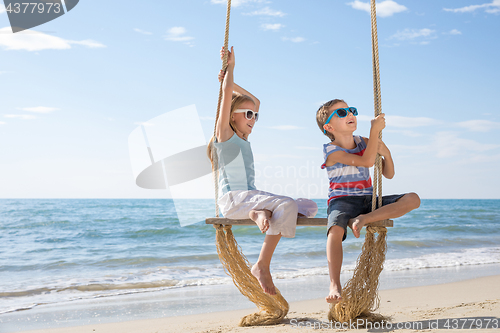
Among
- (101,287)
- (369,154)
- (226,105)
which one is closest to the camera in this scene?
(369,154)

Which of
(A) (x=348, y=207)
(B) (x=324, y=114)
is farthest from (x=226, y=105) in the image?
(A) (x=348, y=207)

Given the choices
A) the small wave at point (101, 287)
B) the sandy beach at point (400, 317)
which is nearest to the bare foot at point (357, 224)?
the sandy beach at point (400, 317)

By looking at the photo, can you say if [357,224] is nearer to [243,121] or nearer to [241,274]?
[241,274]

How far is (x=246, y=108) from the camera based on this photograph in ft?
9.78

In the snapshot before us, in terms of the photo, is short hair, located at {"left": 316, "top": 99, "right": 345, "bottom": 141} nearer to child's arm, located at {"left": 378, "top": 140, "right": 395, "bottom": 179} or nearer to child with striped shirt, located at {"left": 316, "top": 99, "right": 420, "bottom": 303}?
child with striped shirt, located at {"left": 316, "top": 99, "right": 420, "bottom": 303}

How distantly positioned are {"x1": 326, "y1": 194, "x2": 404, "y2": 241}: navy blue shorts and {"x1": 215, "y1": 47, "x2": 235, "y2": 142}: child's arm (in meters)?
0.83

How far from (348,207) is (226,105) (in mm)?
1002

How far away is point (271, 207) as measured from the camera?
2.63m

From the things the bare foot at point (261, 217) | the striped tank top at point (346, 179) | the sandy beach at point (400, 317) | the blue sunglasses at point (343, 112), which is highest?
the blue sunglasses at point (343, 112)

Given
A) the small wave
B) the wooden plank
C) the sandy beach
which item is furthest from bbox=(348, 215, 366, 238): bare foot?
the small wave

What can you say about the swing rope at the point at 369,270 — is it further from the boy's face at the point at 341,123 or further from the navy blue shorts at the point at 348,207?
the boy's face at the point at 341,123

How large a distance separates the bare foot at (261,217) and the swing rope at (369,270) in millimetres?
596

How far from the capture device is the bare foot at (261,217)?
97.5 inches

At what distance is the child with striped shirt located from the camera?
7.83ft
